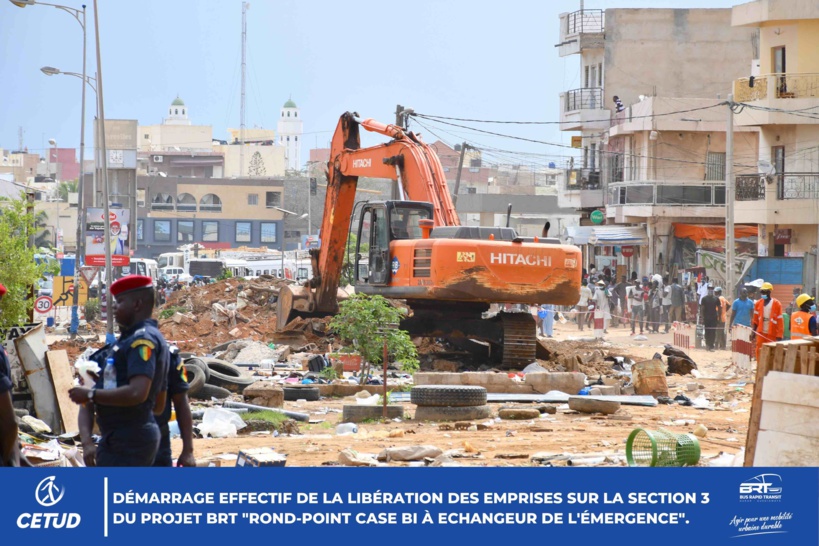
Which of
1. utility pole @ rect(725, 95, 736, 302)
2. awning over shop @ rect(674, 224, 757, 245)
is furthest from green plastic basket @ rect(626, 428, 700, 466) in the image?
awning over shop @ rect(674, 224, 757, 245)

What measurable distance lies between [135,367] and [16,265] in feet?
45.1

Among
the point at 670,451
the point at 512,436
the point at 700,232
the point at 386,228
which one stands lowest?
the point at 512,436

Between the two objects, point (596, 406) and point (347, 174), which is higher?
point (347, 174)

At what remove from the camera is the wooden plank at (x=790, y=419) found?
380 inches

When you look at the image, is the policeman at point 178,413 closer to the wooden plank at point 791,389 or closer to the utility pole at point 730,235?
the wooden plank at point 791,389

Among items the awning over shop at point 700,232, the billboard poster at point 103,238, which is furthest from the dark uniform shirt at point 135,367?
the awning over shop at point 700,232

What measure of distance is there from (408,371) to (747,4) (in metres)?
25.5

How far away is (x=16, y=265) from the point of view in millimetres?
20078

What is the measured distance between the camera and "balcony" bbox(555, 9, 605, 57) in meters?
61.9

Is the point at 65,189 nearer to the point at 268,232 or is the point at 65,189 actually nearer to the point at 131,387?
the point at 268,232

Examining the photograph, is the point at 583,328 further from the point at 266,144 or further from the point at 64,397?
the point at 266,144
